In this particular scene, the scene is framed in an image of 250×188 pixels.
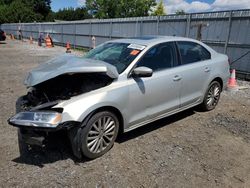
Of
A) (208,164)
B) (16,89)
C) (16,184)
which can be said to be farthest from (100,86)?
(16,89)

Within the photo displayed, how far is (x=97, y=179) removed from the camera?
3.24 metres

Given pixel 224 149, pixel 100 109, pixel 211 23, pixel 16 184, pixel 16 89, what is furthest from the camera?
pixel 211 23

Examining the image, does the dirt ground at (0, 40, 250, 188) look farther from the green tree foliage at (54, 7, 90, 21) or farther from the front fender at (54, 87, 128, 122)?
the green tree foliage at (54, 7, 90, 21)

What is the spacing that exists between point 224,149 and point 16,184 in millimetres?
A: 2999

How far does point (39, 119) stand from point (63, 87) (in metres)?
0.67

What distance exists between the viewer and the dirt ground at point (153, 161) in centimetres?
322

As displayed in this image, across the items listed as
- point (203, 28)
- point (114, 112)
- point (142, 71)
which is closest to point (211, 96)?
point (142, 71)

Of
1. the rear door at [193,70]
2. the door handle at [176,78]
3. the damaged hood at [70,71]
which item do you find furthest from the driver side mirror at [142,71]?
the rear door at [193,70]

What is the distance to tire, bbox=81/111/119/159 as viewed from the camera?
136 inches

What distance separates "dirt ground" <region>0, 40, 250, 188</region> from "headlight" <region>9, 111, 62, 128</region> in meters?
0.66

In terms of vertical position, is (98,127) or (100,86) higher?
(100,86)

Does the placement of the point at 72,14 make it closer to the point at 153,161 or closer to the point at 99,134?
the point at 99,134

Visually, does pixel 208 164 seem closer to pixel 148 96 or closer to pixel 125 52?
pixel 148 96

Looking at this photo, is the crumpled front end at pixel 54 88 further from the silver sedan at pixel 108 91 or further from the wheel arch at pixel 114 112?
the wheel arch at pixel 114 112
